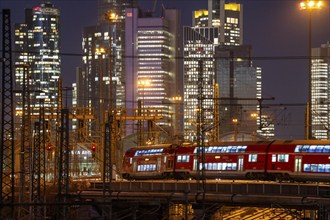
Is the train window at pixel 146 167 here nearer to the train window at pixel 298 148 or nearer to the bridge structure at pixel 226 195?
the bridge structure at pixel 226 195

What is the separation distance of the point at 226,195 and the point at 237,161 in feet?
24.0

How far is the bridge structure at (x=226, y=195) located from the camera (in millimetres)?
46938

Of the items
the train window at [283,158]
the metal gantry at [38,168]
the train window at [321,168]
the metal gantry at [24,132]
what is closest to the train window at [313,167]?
the train window at [321,168]

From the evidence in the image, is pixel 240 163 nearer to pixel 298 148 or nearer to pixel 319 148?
pixel 298 148

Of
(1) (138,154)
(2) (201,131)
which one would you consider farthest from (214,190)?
(1) (138,154)

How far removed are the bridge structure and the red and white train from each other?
1537mm

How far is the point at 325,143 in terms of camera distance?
5259 cm

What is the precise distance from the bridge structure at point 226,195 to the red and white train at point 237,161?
1.54m

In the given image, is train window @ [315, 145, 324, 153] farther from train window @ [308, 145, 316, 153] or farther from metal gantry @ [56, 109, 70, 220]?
metal gantry @ [56, 109, 70, 220]

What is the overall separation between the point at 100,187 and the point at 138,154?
5.47m

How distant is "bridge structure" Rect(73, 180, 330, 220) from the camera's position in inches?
1848

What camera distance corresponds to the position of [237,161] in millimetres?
57938

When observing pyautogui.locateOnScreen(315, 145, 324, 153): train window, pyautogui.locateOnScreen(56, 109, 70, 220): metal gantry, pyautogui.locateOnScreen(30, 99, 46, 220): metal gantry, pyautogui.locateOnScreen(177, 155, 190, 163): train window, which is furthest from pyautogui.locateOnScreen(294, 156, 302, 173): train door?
pyautogui.locateOnScreen(30, 99, 46, 220): metal gantry

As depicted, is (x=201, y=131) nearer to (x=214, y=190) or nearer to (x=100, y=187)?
(x=214, y=190)
